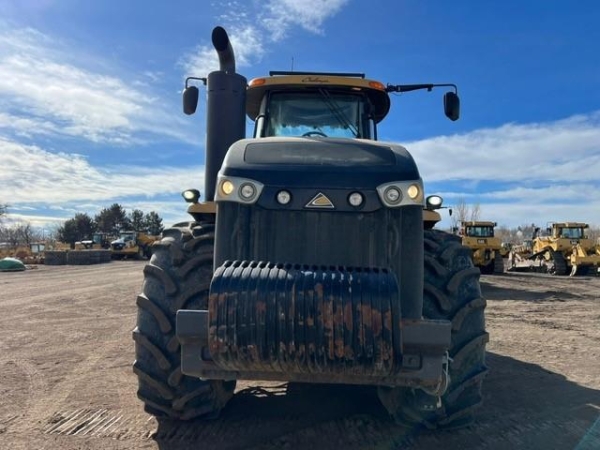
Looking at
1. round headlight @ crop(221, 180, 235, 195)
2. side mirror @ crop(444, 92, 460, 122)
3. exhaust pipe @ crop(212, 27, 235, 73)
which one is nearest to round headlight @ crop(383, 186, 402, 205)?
round headlight @ crop(221, 180, 235, 195)

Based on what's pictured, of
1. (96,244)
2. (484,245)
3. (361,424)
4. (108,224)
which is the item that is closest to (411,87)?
(361,424)

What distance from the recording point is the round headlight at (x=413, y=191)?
330cm

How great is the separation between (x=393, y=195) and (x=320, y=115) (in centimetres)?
189

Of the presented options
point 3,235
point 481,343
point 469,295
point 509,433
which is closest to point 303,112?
point 469,295

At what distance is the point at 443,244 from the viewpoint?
4230mm

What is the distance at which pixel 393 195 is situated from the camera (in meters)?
3.29

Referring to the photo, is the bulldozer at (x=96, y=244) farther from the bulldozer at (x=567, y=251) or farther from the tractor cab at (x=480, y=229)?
the bulldozer at (x=567, y=251)

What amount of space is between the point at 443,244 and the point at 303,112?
184 centimetres

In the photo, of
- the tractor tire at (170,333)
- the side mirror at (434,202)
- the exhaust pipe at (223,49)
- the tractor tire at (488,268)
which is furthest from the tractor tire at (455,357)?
the tractor tire at (488,268)

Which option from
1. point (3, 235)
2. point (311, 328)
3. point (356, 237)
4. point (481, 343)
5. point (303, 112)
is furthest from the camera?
point (3, 235)

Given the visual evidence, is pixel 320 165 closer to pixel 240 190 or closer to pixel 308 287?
pixel 240 190

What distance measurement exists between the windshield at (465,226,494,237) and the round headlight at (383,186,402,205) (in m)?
24.0

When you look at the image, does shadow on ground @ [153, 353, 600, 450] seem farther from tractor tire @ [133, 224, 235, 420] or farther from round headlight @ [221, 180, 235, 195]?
round headlight @ [221, 180, 235, 195]

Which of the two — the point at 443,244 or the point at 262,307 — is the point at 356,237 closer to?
the point at 262,307
